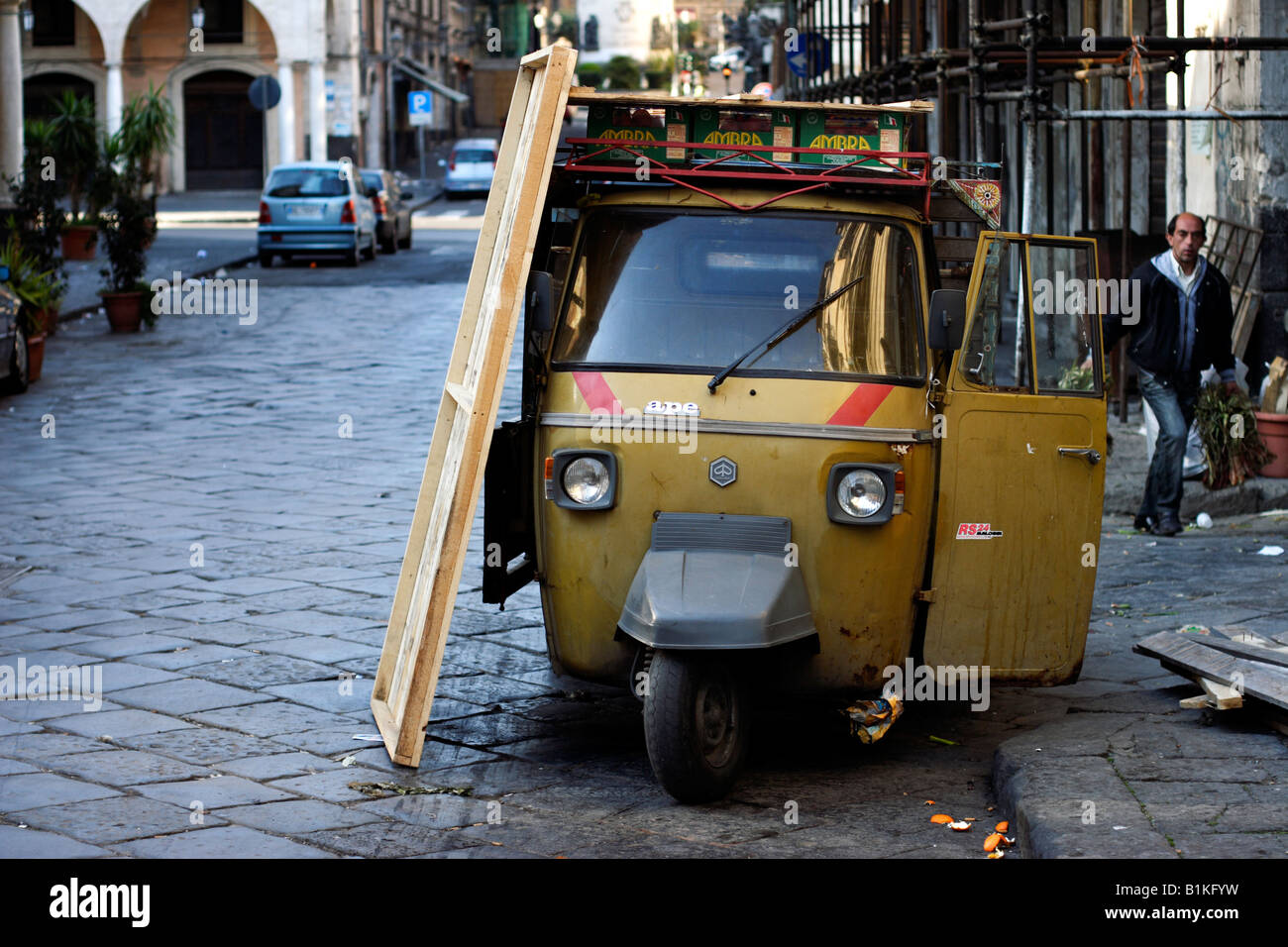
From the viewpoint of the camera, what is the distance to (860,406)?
516 centimetres

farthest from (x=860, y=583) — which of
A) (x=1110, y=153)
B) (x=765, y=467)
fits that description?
(x=1110, y=153)

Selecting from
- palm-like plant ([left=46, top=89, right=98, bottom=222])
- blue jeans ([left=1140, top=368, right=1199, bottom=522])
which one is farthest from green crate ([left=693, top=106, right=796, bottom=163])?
palm-like plant ([left=46, top=89, right=98, bottom=222])

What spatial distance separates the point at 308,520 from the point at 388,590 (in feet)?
5.31

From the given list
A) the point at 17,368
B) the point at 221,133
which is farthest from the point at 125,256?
the point at 221,133

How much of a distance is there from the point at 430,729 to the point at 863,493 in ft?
5.73

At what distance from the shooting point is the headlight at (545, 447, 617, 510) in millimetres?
5176

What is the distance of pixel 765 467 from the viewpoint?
511 cm

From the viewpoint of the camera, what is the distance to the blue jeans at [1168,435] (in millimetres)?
8539

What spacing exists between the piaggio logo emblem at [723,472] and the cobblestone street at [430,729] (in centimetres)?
95

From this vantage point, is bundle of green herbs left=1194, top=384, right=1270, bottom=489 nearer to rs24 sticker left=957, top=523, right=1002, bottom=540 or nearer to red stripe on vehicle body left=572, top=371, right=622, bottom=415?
rs24 sticker left=957, top=523, right=1002, bottom=540

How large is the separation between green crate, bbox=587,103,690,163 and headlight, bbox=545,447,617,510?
1053 millimetres
